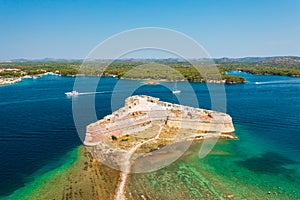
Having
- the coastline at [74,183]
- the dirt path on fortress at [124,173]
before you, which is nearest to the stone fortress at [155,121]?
the dirt path on fortress at [124,173]

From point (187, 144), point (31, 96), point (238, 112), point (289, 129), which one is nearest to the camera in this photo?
point (187, 144)

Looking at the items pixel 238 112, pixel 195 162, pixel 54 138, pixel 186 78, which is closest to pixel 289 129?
pixel 238 112

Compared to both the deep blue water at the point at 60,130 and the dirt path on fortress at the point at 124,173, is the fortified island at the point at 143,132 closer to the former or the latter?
the dirt path on fortress at the point at 124,173

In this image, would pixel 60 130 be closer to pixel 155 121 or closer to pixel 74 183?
pixel 155 121

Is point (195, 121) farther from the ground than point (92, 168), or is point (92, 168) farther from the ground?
point (195, 121)

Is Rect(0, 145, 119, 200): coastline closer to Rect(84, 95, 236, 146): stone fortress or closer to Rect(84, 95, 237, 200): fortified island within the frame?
Rect(84, 95, 237, 200): fortified island

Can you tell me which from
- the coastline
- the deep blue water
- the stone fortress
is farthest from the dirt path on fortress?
the deep blue water

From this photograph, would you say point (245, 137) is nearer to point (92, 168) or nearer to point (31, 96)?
point (92, 168)
